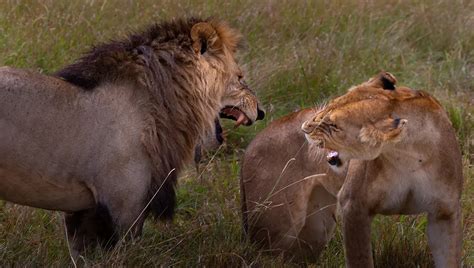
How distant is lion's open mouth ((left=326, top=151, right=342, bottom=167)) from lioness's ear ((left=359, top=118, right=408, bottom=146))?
0.19 meters

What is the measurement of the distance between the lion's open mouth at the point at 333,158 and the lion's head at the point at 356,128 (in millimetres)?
71

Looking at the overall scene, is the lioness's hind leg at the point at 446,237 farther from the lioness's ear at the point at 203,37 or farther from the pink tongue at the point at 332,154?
the lioness's ear at the point at 203,37

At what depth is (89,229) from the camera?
4227 millimetres

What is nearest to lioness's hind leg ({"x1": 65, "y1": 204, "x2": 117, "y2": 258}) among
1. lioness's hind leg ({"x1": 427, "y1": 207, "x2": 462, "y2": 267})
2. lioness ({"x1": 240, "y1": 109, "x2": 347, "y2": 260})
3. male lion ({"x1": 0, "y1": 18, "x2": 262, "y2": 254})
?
male lion ({"x1": 0, "y1": 18, "x2": 262, "y2": 254})

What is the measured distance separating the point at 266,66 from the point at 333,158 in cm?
271

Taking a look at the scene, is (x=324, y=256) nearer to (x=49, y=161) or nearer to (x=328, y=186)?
(x=328, y=186)

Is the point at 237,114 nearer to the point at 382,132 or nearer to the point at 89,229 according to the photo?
the point at 89,229

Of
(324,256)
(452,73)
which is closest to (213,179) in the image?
(324,256)

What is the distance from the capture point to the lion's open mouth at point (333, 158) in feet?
12.2

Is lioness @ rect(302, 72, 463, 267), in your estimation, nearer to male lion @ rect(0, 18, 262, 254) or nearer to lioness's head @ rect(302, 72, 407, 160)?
lioness's head @ rect(302, 72, 407, 160)

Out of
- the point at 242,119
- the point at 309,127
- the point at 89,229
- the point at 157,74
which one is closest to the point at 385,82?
the point at 309,127

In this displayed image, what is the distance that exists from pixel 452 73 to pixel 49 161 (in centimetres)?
368

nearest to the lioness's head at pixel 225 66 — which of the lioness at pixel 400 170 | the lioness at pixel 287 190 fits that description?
the lioness at pixel 287 190

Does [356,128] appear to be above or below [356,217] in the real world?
above
